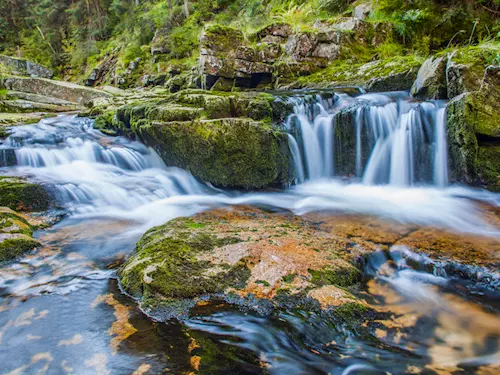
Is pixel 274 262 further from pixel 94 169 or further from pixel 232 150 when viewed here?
pixel 94 169

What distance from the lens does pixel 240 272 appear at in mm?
2719

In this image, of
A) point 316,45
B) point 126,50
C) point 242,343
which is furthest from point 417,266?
point 126,50

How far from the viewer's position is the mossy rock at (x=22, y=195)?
16.3ft

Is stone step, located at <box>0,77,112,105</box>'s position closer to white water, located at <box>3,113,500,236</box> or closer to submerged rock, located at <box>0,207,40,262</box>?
white water, located at <box>3,113,500,236</box>

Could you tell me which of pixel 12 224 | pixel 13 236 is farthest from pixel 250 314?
pixel 12 224

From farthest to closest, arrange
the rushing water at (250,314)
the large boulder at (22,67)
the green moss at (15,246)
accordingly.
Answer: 1. the large boulder at (22,67)
2. the green moss at (15,246)
3. the rushing water at (250,314)

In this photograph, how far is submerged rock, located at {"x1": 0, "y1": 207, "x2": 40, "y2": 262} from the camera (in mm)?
3452

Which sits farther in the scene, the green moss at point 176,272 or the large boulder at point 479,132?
the large boulder at point 479,132

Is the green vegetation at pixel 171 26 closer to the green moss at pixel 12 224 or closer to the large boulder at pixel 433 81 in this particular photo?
the large boulder at pixel 433 81

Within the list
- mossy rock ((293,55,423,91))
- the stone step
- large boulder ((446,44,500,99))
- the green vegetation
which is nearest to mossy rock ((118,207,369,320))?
large boulder ((446,44,500,99))

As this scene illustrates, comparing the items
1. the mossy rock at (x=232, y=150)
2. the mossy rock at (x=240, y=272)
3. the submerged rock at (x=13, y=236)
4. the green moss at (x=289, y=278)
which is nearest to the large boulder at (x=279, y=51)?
the mossy rock at (x=232, y=150)

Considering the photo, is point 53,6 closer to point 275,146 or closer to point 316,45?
point 316,45

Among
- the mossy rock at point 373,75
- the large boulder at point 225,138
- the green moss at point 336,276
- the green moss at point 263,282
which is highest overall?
the mossy rock at point 373,75

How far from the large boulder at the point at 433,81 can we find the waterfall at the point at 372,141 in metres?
0.28
